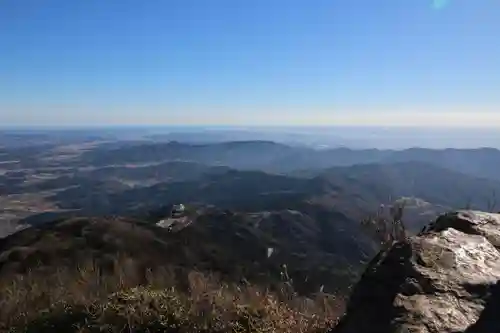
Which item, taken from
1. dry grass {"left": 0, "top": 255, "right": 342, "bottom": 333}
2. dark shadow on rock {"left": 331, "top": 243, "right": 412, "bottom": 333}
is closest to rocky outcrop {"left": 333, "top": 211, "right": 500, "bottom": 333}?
dark shadow on rock {"left": 331, "top": 243, "right": 412, "bottom": 333}

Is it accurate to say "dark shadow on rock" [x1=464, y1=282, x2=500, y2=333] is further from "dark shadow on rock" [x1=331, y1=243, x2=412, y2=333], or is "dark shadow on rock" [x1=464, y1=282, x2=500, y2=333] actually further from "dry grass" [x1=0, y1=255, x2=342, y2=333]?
"dry grass" [x1=0, y1=255, x2=342, y2=333]

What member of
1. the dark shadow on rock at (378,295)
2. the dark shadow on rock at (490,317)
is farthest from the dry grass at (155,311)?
the dark shadow on rock at (490,317)

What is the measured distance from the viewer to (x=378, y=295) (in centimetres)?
296

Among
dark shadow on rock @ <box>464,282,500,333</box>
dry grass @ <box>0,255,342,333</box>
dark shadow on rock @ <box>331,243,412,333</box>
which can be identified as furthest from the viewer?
dry grass @ <box>0,255,342,333</box>

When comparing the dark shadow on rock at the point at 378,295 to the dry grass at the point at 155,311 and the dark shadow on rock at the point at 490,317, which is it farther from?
the dry grass at the point at 155,311

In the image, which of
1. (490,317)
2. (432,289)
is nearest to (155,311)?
(432,289)

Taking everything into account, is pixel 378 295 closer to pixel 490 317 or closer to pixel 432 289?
pixel 432 289

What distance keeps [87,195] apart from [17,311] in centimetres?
14343

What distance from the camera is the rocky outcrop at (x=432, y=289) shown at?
8.73ft

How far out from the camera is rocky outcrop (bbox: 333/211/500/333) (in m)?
2.66

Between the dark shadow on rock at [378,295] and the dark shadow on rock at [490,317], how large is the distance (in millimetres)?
467

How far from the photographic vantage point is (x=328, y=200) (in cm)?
10538

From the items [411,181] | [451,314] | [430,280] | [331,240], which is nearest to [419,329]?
[451,314]

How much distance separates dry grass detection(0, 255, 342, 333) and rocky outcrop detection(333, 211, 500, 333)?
1047 millimetres
